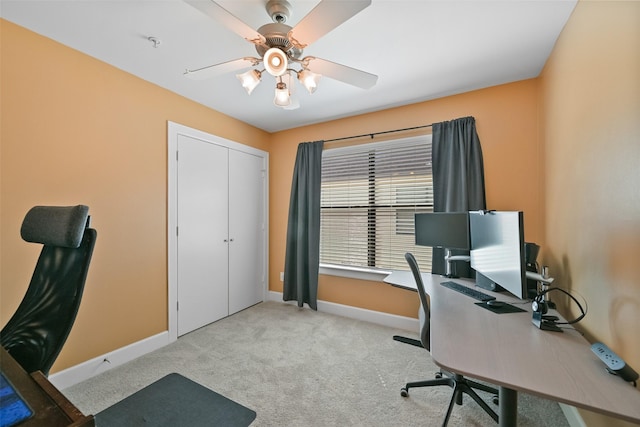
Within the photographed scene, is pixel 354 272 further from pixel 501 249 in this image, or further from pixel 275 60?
pixel 275 60

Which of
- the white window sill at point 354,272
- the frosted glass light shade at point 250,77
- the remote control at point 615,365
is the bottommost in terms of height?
the white window sill at point 354,272

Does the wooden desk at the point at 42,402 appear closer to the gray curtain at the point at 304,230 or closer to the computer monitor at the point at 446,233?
the computer monitor at the point at 446,233

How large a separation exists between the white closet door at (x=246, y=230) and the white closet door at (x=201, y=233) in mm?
115

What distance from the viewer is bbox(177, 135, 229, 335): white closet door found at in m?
2.74

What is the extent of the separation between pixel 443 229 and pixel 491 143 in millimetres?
964

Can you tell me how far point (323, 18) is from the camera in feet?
3.95

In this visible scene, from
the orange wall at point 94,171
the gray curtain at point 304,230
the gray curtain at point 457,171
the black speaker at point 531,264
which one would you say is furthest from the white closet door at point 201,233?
the black speaker at point 531,264

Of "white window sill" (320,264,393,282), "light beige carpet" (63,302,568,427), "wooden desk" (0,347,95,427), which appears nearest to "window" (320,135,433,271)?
"white window sill" (320,264,393,282)

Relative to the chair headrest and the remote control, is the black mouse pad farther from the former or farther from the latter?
the chair headrest

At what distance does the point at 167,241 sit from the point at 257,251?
132 centimetres

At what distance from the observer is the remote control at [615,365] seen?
2.85 feet

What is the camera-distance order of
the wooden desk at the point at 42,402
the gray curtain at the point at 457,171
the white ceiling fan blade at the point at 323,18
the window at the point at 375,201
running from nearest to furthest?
the wooden desk at the point at 42,402
the white ceiling fan blade at the point at 323,18
the gray curtain at the point at 457,171
the window at the point at 375,201

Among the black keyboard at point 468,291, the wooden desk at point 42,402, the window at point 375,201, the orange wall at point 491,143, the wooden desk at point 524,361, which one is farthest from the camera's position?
the window at point 375,201

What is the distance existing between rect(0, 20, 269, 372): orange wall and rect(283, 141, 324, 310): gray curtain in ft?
4.69
